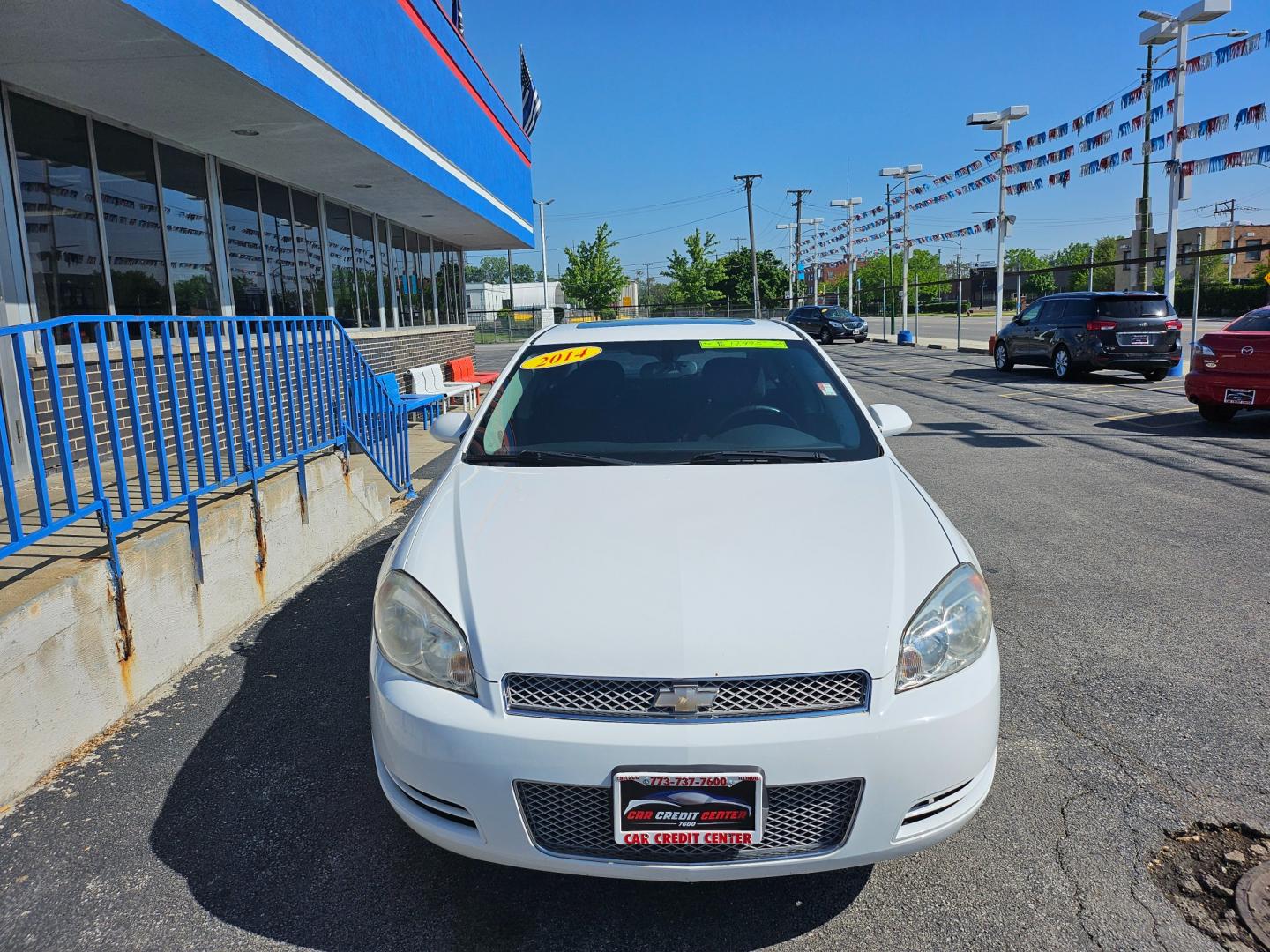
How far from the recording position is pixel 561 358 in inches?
157

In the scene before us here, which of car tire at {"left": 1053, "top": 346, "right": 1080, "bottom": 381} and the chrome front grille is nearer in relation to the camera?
the chrome front grille

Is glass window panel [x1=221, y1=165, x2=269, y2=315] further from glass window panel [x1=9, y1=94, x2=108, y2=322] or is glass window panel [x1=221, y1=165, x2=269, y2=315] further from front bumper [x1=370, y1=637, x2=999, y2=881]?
front bumper [x1=370, y1=637, x2=999, y2=881]

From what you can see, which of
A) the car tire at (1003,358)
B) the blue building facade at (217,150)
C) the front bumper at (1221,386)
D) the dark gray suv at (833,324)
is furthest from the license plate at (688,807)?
the dark gray suv at (833,324)

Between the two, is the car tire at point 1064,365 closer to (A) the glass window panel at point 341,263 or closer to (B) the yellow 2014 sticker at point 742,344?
(A) the glass window panel at point 341,263

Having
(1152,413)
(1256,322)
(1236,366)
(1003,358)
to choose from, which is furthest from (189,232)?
(1003,358)

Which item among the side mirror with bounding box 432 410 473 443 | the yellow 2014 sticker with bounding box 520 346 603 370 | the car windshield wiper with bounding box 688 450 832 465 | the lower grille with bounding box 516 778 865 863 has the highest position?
the yellow 2014 sticker with bounding box 520 346 603 370

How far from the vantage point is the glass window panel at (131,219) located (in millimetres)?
7539

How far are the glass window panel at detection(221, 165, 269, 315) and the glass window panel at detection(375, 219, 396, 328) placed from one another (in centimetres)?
481

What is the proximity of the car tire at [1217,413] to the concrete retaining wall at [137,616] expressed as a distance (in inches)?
404

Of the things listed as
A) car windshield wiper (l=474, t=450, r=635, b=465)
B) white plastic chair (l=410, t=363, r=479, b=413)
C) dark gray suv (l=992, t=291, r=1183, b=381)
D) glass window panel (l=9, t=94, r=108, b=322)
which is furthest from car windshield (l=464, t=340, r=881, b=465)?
dark gray suv (l=992, t=291, r=1183, b=381)

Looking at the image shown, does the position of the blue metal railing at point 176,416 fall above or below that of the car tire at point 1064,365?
above

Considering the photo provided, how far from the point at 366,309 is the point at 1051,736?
43.5ft

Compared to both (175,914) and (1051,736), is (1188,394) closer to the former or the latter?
(1051,736)

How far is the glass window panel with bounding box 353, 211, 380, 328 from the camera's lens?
1412 cm
